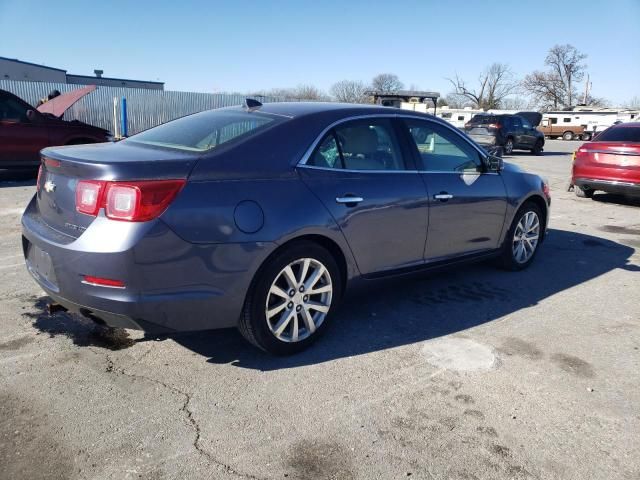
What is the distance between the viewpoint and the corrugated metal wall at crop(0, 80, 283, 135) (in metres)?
19.2

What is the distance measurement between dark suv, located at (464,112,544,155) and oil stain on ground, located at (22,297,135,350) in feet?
65.6

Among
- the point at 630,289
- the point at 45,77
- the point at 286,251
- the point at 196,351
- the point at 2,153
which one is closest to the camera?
the point at 286,251

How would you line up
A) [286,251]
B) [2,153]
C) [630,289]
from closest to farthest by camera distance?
[286,251], [630,289], [2,153]

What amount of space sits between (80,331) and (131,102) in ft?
62.6

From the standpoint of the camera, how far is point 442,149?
4605mm

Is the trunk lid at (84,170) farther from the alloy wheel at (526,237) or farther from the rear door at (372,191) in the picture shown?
the alloy wheel at (526,237)

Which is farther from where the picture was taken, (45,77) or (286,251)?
(45,77)

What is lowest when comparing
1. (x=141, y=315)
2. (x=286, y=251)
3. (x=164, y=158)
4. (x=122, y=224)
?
(x=141, y=315)

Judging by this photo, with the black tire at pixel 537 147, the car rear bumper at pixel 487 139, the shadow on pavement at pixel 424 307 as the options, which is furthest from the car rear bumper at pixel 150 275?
the black tire at pixel 537 147

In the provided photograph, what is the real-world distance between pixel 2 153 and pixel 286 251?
9.14 metres

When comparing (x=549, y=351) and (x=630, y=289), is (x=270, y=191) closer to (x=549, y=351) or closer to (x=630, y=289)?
(x=549, y=351)

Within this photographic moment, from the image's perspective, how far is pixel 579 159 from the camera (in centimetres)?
1054

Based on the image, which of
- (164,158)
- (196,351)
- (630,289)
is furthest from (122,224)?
(630,289)

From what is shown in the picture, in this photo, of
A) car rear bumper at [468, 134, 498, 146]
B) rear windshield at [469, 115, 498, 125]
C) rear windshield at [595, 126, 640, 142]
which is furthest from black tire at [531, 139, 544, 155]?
rear windshield at [595, 126, 640, 142]
